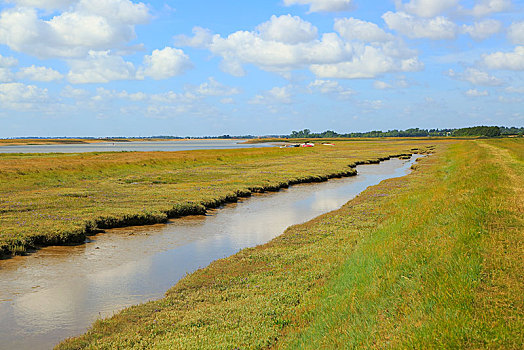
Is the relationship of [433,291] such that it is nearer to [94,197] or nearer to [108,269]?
[108,269]

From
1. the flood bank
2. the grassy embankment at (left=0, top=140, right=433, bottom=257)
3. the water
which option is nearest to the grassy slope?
the water

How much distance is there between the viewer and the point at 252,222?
1089 inches

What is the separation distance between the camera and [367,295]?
965 cm

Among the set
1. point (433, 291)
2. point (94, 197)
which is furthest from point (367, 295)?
point (94, 197)

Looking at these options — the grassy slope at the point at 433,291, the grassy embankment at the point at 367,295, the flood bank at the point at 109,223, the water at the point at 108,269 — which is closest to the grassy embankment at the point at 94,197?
the flood bank at the point at 109,223

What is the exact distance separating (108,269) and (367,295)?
12.2 m

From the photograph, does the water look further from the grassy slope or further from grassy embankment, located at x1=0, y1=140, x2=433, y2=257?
the grassy slope

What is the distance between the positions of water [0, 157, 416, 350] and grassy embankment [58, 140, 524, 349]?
173 cm

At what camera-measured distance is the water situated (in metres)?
12.5

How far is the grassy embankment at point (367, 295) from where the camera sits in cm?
712

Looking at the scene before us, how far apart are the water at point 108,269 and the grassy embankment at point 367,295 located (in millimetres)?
1733

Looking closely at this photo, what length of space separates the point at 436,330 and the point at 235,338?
4889 mm

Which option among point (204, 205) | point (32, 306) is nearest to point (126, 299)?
point (32, 306)

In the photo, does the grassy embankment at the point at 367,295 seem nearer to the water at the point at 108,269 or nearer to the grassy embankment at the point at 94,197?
the water at the point at 108,269
